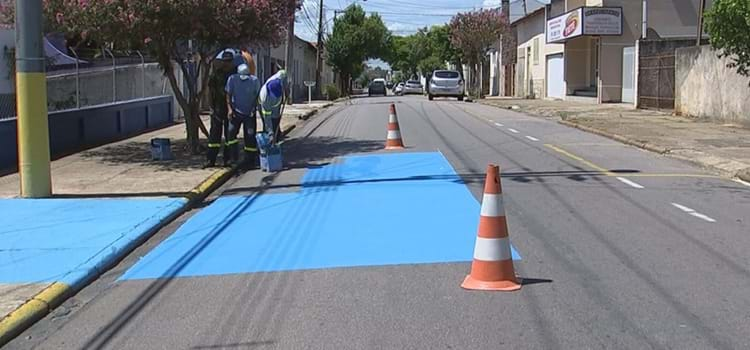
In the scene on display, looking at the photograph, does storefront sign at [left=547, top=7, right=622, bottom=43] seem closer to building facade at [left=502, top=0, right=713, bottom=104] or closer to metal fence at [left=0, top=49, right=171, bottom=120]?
building facade at [left=502, top=0, right=713, bottom=104]

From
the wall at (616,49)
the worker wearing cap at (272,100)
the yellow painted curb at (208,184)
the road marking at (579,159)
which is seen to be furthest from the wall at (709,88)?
the yellow painted curb at (208,184)

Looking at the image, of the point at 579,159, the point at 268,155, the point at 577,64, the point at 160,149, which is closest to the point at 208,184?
the point at 268,155

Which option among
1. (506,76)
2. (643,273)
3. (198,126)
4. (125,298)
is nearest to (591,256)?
(643,273)

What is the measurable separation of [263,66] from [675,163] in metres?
30.7

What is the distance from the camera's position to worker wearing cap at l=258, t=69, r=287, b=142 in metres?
14.0

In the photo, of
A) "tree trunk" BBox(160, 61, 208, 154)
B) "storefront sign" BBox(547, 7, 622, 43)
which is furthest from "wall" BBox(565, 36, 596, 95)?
"tree trunk" BBox(160, 61, 208, 154)

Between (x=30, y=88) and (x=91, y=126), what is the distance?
8231 millimetres

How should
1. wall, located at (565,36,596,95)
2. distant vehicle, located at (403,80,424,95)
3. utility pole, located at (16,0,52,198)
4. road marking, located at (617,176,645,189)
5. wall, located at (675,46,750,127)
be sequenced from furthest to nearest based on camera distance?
distant vehicle, located at (403,80,424,95) < wall, located at (565,36,596,95) < wall, located at (675,46,750,127) < road marking, located at (617,176,645,189) < utility pole, located at (16,0,52,198)

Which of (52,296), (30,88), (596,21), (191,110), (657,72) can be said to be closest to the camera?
(52,296)

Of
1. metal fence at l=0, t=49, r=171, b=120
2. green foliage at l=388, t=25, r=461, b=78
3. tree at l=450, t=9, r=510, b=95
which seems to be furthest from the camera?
green foliage at l=388, t=25, r=461, b=78

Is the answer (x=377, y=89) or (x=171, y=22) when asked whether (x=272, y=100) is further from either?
(x=377, y=89)

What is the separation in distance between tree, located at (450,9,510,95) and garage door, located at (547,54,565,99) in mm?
10077

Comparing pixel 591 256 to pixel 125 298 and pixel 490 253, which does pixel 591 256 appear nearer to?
pixel 490 253

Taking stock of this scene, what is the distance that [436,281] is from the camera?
675cm
